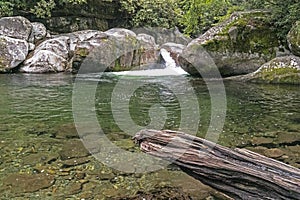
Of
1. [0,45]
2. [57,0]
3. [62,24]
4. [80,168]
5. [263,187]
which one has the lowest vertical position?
[80,168]

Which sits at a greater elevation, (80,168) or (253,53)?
→ (253,53)

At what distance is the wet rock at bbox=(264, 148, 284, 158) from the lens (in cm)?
505

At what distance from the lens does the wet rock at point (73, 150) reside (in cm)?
502

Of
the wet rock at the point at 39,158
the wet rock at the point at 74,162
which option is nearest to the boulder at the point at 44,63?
the wet rock at the point at 39,158

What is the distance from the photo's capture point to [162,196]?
3.72 metres

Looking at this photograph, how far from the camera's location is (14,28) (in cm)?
1822

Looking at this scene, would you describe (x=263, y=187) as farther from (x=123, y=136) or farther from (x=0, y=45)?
(x=0, y=45)

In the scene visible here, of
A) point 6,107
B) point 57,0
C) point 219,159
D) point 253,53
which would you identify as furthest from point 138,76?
point 219,159

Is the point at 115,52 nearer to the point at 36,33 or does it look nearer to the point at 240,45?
the point at 36,33

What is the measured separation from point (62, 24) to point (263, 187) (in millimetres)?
21114

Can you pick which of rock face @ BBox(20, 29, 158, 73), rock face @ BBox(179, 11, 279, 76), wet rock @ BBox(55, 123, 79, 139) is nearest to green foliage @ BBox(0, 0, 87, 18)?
rock face @ BBox(20, 29, 158, 73)

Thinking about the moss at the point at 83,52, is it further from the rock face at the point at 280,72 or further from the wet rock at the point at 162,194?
the wet rock at the point at 162,194

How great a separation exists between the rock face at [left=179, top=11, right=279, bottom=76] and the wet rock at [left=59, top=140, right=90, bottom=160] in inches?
374

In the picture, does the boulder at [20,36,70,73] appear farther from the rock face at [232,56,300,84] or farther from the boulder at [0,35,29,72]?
the rock face at [232,56,300,84]
